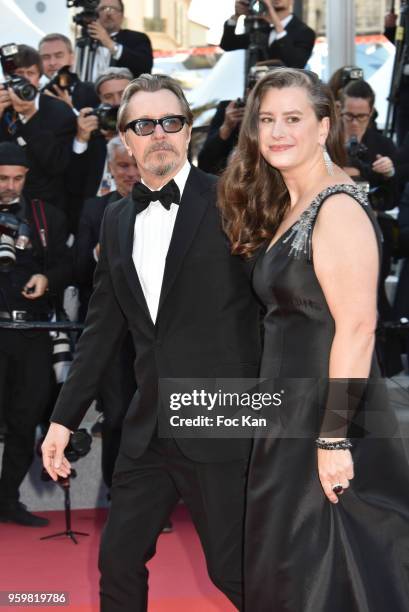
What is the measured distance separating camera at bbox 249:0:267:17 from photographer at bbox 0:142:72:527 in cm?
189

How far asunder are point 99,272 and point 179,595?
1736 millimetres

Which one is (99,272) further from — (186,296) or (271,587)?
(271,587)

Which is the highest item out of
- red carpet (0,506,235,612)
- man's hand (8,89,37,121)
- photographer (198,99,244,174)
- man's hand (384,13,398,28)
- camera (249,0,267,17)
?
man's hand (384,13,398,28)

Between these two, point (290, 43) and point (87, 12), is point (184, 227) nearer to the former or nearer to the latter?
point (290, 43)

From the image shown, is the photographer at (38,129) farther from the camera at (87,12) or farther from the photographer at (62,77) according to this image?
the camera at (87,12)

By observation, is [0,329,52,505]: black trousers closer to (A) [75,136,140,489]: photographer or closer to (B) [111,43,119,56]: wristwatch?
(A) [75,136,140,489]: photographer

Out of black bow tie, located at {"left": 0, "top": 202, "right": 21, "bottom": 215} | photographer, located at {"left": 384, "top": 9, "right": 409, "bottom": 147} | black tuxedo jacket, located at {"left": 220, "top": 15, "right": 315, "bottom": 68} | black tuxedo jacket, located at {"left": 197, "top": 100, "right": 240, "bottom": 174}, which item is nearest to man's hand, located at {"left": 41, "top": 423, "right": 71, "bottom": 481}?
black bow tie, located at {"left": 0, "top": 202, "right": 21, "bottom": 215}

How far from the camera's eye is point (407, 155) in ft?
20.1

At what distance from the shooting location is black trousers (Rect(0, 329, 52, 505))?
5200 millimetres

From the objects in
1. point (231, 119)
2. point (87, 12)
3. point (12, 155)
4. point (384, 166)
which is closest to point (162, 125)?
point (12, 155)

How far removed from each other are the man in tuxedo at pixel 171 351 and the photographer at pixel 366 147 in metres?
2.49

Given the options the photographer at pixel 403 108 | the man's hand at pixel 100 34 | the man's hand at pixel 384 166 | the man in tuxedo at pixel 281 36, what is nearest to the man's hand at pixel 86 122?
the man's hand at pixel 100 34

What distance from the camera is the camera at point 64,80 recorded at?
640 cm

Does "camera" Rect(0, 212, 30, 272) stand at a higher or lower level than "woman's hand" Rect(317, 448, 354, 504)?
higher
